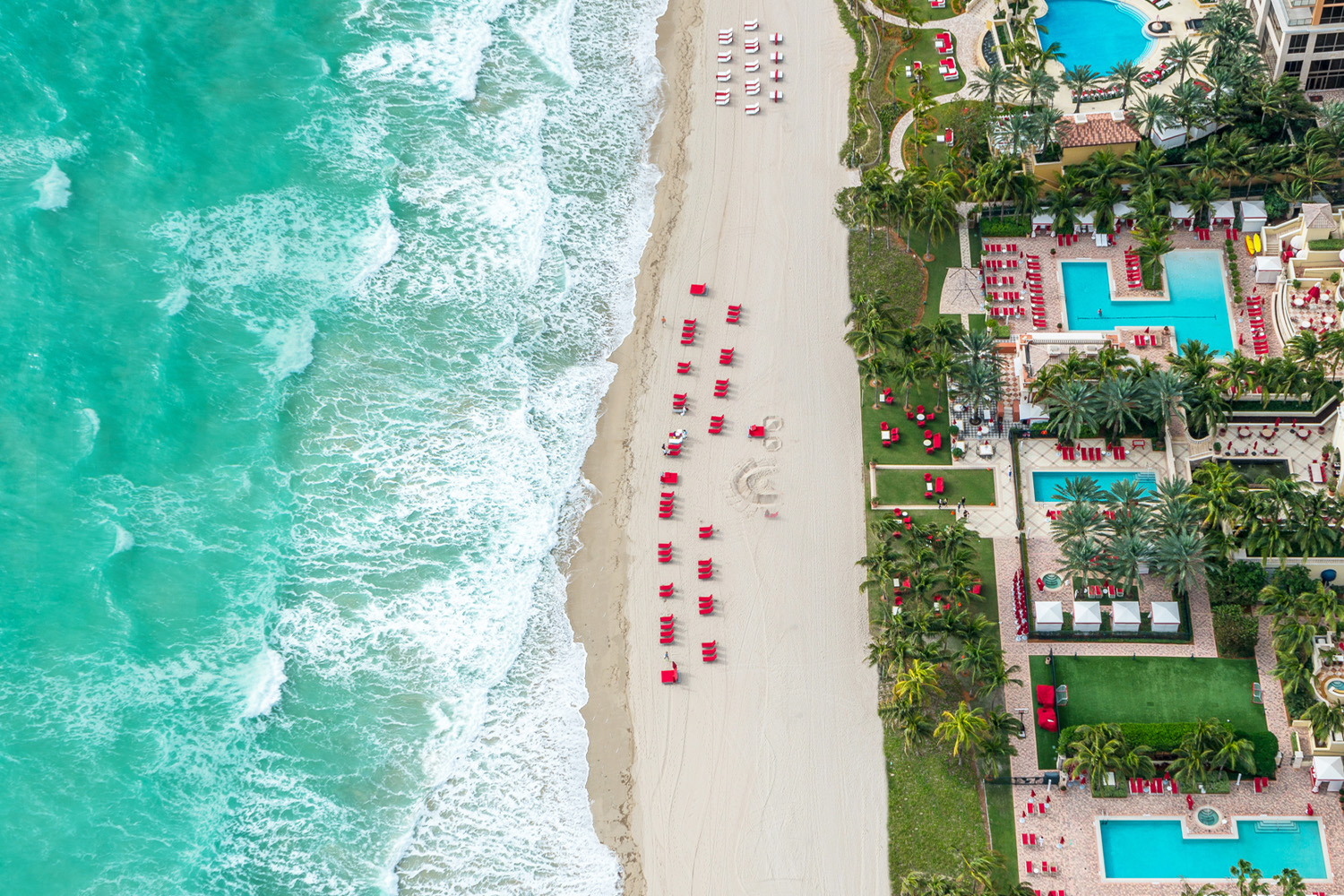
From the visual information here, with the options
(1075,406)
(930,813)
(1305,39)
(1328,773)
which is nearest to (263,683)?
(930,813)

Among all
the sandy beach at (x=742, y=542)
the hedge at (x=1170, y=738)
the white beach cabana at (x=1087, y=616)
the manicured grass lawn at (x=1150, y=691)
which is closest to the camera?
the hedge at (x=1170, y=738)

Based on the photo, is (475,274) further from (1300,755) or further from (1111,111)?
(1300,755)

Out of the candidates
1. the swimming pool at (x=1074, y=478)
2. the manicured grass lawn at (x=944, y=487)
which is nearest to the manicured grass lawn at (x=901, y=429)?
the manicured grass lawn at (x=944, y=487)

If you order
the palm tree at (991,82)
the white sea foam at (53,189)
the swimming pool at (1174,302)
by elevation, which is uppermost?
the palm tree at (991,82)

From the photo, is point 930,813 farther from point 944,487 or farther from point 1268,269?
point 1268,269

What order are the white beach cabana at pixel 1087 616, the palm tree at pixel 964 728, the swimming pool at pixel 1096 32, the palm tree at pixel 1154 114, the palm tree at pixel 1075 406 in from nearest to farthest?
1. the palm tree at pixel 964 728
2. the white beach cabana at pixel 1087 616
3. the palm tree at pixel 1075 406
4. the palm tree at pixel 1154 114
5. the swimming pool at pixel 1096 32

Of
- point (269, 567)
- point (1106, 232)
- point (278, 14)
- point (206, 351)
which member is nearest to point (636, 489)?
point (269, 567)

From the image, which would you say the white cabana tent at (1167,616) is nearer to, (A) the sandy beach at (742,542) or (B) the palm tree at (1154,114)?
(A) the sandy beach at (742,542)
